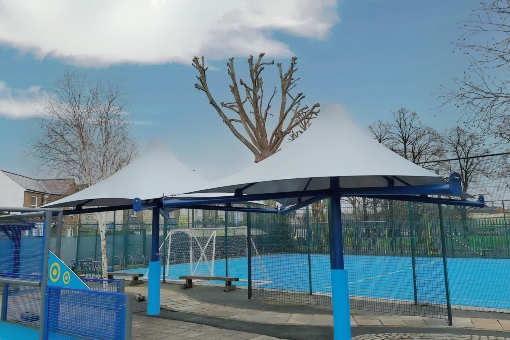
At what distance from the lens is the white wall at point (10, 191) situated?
41.3 m

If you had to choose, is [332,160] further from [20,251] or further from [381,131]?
[381,131]

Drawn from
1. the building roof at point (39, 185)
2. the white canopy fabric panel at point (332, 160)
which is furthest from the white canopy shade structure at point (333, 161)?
the building roof at point (39, 185)

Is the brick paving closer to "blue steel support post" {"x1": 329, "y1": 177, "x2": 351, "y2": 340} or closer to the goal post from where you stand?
"blue steel support post" {"x1": 329, "y1": 177, "x2": 351, "y2": 340}

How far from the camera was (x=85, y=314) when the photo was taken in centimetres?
545

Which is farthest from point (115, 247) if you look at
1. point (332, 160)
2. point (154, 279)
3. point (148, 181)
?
point (332, 160)

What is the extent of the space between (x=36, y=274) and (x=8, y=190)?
4091cm

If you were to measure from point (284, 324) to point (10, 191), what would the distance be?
1624 inches

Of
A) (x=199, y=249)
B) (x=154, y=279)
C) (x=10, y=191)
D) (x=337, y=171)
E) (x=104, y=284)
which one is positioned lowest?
(x=154, y=279)

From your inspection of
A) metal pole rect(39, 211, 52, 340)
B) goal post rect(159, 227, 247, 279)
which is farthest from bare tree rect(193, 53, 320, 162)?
metal pole rect(39, 211, 52, 340)

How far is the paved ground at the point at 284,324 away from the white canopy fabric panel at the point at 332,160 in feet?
8.49

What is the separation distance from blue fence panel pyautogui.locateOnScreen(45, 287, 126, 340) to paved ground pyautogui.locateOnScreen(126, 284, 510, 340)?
1764mm

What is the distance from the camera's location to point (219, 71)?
26219 mm

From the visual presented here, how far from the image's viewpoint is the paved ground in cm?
735

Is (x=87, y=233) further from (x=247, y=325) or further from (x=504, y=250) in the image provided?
(x=504, y=250)
